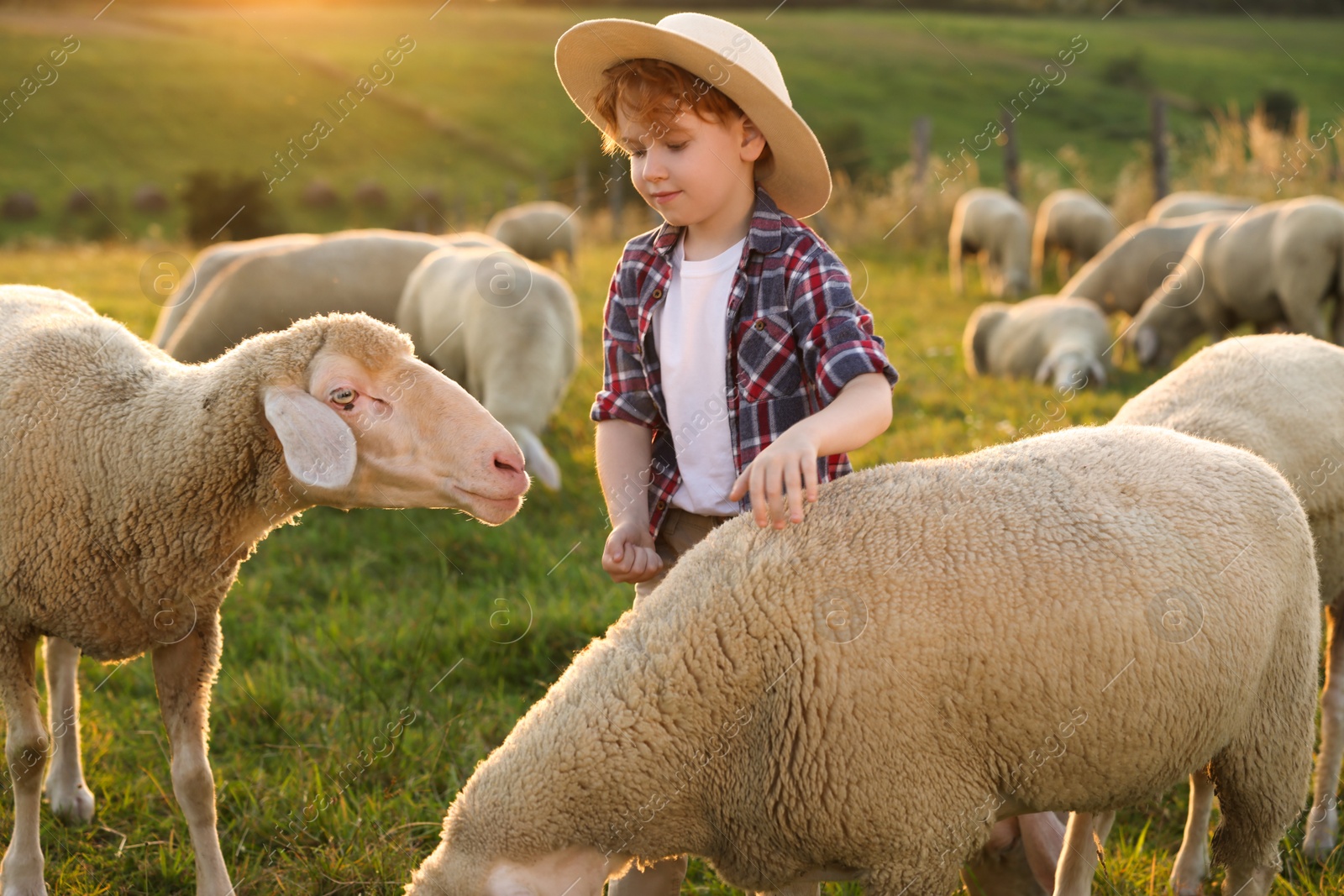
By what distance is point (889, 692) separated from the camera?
5.87ft

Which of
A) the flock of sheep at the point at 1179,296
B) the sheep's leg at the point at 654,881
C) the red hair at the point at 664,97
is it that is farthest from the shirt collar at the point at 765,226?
the flock of sheep at the point at 1179,296

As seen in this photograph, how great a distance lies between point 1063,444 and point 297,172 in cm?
4474

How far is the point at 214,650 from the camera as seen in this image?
9.26 ft

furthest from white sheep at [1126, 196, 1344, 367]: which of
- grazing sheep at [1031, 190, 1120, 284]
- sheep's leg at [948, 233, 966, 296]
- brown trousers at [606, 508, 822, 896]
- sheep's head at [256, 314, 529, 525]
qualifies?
sheep's head at [256, 314, 529, 525]

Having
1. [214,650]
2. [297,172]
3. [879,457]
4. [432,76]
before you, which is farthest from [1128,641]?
[432,76]

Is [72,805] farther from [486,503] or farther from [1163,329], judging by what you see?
[1163,329]

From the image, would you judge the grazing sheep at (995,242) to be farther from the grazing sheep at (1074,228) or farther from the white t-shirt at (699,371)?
the white t-shirt at (699,371)

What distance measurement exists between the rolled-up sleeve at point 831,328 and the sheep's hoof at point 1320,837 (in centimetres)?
170

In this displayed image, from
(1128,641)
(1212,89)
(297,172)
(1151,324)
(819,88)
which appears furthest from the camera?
(297,172)

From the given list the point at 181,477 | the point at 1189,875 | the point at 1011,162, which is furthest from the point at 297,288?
the point at 1011,162

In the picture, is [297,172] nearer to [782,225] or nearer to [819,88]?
[819,88]

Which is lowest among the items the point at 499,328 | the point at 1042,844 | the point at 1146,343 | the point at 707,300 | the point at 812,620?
the point at 1146,343

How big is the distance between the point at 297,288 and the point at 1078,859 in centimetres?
589

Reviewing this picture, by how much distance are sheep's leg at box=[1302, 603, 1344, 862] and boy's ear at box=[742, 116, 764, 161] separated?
204 centimetres
